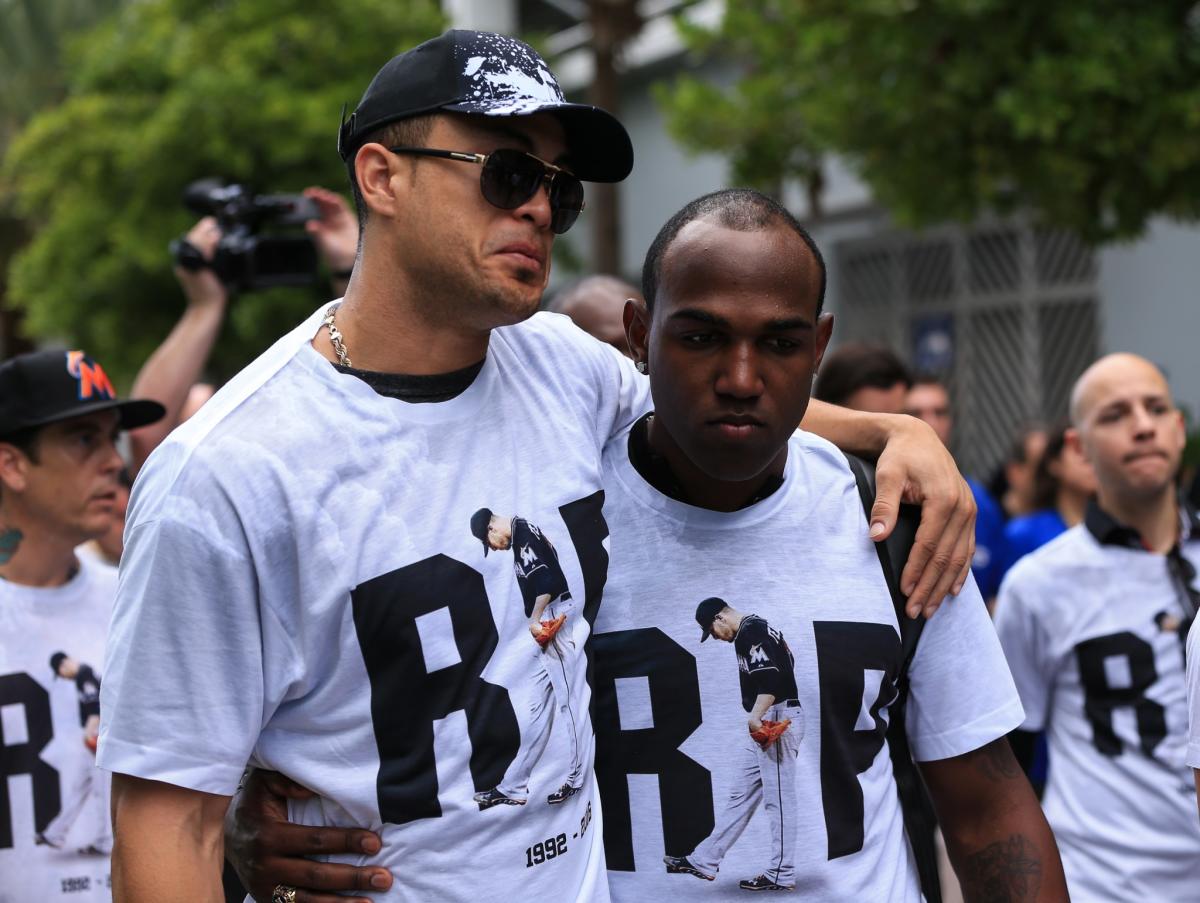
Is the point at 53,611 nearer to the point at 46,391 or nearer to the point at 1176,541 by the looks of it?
the point at 46,391

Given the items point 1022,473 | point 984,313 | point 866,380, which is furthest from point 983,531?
point 984,313

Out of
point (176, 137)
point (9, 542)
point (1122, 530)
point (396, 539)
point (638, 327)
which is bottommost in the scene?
point (1122, 530)

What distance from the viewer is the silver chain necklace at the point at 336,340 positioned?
225 cm

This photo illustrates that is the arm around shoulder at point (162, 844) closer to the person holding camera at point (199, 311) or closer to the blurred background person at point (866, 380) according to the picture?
the person holding camera at point (199, 311)

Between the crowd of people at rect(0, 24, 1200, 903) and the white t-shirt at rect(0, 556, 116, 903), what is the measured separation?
1370 millimetres

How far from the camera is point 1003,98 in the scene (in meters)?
8.70

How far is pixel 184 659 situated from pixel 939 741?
1.32 meters

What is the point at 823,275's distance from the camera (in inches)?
99.1

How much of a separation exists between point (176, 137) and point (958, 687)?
39.7ft

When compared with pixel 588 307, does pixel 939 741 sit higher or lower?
lower

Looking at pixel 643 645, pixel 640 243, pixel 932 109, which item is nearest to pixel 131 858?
pixel 643 645

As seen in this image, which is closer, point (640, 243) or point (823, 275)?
point (823, 275)

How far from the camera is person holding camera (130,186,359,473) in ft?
15.1

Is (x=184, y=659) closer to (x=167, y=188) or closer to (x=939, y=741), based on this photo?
(x=939, y=741)
